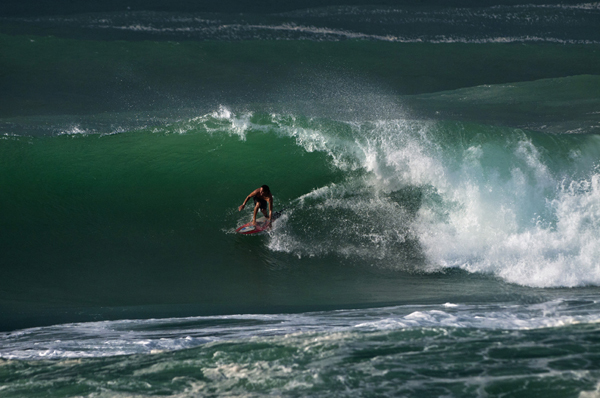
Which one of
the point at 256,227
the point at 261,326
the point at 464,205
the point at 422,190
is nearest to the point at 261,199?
the point at 256,227

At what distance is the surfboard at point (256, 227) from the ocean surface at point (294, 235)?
Result: 0.32 ft

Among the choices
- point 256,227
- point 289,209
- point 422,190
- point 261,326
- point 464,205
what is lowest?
point 261,326

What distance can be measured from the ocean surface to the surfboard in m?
0.10

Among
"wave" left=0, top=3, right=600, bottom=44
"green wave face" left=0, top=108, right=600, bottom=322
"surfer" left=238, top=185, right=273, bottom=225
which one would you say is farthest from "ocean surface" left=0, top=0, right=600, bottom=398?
"wave" left=0, top=3, right=600, bottom=44

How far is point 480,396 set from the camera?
3.72 meters

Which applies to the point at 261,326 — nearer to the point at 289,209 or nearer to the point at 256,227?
the point at 256,227

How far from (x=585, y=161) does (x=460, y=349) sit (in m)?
7.18

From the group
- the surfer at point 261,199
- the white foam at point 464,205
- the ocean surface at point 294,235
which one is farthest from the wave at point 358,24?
the surfer at point 261,199

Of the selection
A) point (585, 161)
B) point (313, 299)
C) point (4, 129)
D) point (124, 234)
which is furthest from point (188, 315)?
point (4, 129)

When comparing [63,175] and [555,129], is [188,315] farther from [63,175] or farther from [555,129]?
[555,129]

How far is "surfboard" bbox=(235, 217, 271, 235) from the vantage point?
8039 millimetres

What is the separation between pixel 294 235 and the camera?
809 centimetres

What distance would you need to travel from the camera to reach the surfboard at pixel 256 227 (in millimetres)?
8039

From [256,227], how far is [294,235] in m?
0.58
